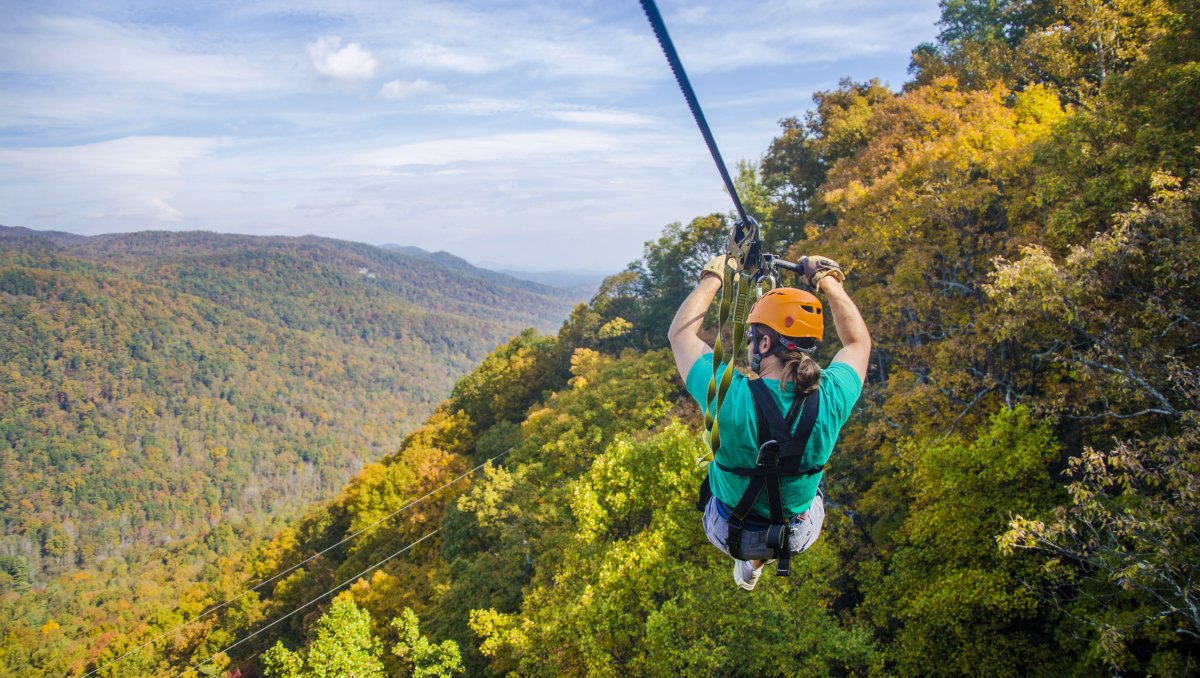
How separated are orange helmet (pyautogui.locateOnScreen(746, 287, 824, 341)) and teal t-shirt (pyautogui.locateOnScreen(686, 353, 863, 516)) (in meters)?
0.22

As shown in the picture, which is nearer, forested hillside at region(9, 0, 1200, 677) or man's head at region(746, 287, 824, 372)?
man's head at region(746, 287, 824, 372)

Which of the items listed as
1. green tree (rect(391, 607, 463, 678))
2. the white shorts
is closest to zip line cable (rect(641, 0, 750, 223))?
the white shorts

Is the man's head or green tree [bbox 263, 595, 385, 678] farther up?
the man's head

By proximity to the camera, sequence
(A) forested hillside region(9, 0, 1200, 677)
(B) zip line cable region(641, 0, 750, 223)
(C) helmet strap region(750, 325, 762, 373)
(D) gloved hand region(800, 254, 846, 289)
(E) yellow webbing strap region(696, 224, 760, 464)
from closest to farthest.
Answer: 1. (B) zip line cable region(641, 0, 750, 223)
2. (E) yellow webbing strap region(696, 224, 760, 464)
3. (C) helmet strap region(750, 325, 762, 373)
4. (D) gloved hand region(800, 254, 846, 289)
5. (A) forested hillside region(9, 0, 1200, 677)

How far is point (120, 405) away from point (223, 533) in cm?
12448

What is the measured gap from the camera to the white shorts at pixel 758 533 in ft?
9.66

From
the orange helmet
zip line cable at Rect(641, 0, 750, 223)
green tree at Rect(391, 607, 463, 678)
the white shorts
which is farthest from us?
green tree at Rect(391, 607, 463, 678)

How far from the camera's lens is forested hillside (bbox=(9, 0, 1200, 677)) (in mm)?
9164

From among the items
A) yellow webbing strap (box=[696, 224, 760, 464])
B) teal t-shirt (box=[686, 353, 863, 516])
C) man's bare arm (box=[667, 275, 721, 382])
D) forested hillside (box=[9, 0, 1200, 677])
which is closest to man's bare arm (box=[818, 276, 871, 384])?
teal t-shirt (box=[686, 353, 863, 516])

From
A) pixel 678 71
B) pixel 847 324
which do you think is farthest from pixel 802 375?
pixel 678 71

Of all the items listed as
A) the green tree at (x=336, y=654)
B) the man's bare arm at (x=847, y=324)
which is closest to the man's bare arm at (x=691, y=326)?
the man's bare arm at (x=847, y=324)

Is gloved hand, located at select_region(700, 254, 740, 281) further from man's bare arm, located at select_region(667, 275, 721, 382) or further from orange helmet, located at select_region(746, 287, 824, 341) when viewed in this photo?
orange helmet, located at select_region(746, 287, 824, 341)

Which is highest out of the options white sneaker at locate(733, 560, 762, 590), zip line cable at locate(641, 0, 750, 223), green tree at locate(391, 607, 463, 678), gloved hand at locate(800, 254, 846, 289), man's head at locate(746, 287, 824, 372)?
zip line cable at locate(641, 0, 750, 223)

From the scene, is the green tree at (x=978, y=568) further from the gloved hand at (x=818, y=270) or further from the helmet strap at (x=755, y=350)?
the helmet strap at (x=755, y=350)
